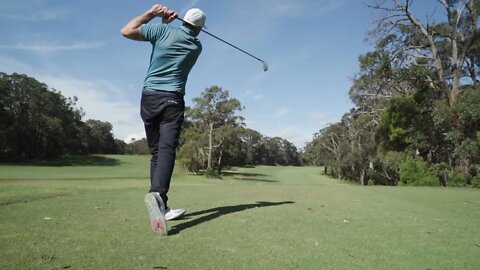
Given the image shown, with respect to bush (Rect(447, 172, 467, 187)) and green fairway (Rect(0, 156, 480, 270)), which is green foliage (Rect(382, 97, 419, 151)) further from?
green fairway (Rect(0, 156, 480, 270))

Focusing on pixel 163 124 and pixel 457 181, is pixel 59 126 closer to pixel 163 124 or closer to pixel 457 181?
pixel 457 181

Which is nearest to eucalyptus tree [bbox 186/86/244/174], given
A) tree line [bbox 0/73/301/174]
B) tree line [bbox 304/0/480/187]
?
tree line [bbox 0/73/301/174]

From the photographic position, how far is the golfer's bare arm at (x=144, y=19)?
143 inches

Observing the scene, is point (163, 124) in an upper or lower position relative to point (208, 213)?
upper

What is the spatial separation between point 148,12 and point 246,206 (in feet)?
7.72

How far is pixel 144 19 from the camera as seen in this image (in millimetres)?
3701

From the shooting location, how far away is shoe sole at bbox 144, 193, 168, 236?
2.78 m

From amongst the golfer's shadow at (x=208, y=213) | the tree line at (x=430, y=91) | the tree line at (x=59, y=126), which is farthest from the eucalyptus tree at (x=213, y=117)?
the golfer's shadow at (x=208, y=213)

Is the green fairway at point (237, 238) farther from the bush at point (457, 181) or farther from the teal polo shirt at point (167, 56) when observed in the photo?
the bush at point (457, 181)

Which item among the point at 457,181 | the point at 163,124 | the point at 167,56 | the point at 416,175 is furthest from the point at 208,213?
the point at 457,181

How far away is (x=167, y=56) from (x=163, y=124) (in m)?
0.67

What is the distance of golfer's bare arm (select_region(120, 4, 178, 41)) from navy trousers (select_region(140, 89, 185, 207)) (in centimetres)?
54

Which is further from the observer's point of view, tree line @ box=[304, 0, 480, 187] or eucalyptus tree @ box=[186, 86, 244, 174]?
eucalyptus tree @ box=[186, 86, 244, 174]

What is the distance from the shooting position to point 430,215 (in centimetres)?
408
